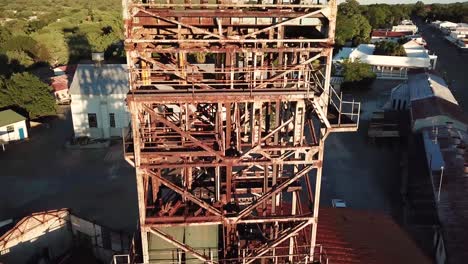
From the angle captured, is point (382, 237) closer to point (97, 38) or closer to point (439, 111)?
point (439, 111)

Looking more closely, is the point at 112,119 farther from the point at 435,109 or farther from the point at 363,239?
the point at 435,109

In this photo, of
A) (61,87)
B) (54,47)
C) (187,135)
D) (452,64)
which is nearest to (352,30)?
(452,64)

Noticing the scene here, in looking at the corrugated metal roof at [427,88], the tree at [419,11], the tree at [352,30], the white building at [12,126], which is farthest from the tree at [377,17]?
the white building at [12,126]

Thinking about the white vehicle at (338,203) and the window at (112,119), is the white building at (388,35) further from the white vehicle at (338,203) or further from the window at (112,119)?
the white vehicle at (338,203)

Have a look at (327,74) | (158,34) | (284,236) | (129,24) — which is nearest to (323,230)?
(284,236)

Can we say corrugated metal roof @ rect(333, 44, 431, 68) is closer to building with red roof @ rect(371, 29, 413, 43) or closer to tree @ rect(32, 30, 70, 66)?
building with red roof @ rect(371, 29, 413, 43)
